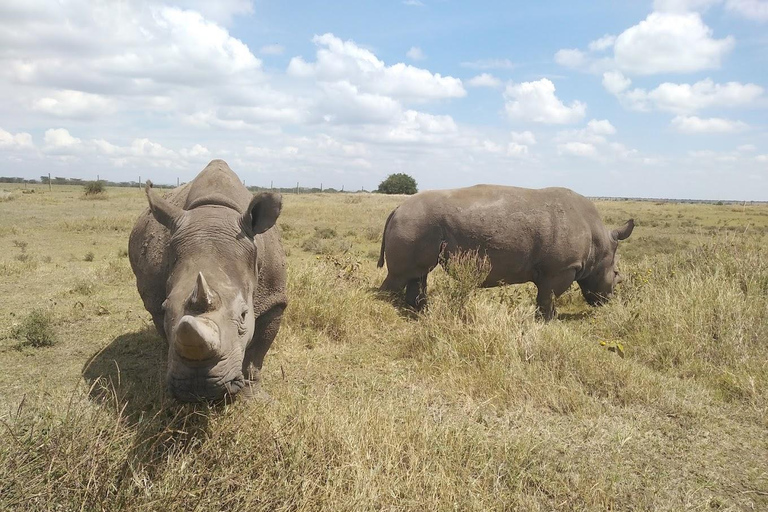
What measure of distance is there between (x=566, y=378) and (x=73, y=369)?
15.9 feet

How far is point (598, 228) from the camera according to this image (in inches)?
318

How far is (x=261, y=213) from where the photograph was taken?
12.5ft

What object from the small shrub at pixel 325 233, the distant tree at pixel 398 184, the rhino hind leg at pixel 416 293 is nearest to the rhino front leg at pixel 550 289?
the rhino hind leg at pixel 416 293

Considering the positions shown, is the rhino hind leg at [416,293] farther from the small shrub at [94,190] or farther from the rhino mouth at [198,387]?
the small shrub at [94,190]

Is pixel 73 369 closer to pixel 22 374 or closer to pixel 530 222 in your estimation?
pixel 22 374

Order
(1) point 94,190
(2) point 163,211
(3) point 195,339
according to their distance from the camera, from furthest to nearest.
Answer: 1. (1) point 94,190
2. (2) point 163,211
3. (3) point 195,339

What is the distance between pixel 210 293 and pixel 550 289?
5.96 m

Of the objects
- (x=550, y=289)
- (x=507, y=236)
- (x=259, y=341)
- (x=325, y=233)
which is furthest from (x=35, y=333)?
(x=325, y=233)

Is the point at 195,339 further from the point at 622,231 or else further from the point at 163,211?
the point at 622,231

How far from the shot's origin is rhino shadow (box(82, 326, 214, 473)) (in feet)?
10.1

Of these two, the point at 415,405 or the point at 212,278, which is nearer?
the point at 212,278

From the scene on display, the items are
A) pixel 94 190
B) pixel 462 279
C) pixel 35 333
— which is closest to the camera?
pixel 35 333

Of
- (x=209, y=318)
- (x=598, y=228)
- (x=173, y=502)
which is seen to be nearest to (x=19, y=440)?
(x=173, y=502)

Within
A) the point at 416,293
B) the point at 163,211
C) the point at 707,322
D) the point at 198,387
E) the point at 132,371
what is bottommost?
the point at 132,371
